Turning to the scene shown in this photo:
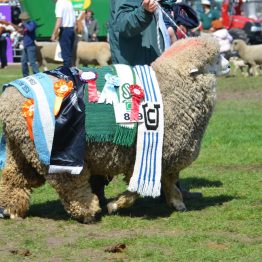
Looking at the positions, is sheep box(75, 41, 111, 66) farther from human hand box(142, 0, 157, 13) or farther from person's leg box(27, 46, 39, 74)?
human hand box(142, 0, 157, 13)

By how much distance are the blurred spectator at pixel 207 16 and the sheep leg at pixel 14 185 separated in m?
21.8

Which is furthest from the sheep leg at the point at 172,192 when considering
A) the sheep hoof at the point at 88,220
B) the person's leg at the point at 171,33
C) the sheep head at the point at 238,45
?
the sheep head at the point at 238,45

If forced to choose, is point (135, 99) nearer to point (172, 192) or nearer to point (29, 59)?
point (172, 192)

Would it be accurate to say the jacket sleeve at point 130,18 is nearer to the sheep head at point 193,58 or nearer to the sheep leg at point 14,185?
the sheep head at point 193,58

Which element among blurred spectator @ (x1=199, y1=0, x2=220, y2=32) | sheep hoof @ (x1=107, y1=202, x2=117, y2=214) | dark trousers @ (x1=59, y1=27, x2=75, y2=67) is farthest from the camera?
blurred spectator @ (x1=199, y1=0, x2=220, y2=32)

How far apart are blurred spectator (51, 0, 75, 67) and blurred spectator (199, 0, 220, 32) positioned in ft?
33.6

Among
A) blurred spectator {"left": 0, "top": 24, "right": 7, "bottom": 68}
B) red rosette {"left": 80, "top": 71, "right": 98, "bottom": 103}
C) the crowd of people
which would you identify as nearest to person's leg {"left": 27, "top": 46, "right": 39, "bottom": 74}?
blurred spectator {"left": 0, "top": 24, "right": 7, "bottom": 68}

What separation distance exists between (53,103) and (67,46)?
12.2 meters

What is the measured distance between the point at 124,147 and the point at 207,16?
23166 millimetres

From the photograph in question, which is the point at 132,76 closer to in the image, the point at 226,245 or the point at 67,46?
the point at 226,245

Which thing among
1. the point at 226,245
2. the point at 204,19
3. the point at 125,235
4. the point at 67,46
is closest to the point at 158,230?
the point at 125,235

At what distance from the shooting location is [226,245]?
536 centimetres

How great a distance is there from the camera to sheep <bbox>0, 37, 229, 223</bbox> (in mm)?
6023

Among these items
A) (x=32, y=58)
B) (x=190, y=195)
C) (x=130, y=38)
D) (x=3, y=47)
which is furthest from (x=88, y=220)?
(x=3, y=47)
